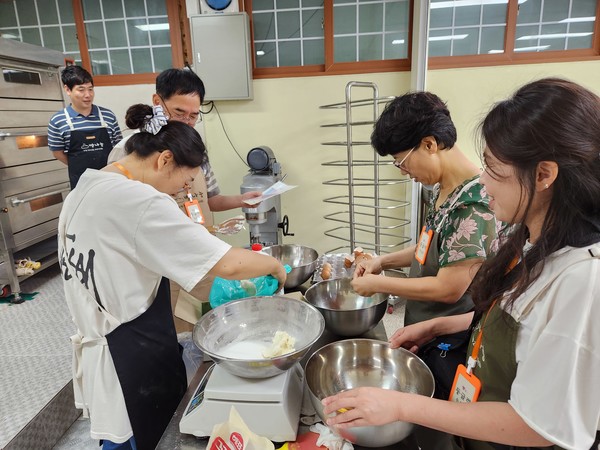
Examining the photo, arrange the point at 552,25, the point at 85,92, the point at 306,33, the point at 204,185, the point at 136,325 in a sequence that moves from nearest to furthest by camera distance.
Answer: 1. the point at 136,325
2. the point at 204,185
3. the point at 85,92
4. the point at 552,25
5. the point at 306,33

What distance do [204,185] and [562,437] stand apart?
1.89 m

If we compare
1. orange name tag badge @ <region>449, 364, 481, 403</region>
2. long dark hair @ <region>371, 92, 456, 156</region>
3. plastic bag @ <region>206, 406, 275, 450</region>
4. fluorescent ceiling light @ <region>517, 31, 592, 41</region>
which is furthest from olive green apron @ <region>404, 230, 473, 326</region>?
fluorescent ceiling light @ <region>517, 31, 592, 41</region>

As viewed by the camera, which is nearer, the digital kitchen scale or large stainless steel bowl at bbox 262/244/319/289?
Answer: the digital kitchen scale

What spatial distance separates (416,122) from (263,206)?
133cm

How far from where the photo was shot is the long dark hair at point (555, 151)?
61 centimetres

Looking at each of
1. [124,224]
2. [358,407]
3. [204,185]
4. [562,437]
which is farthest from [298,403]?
[204,185]

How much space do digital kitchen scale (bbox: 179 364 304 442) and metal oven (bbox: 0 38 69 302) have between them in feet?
8.90

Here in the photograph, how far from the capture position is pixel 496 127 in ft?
2.27

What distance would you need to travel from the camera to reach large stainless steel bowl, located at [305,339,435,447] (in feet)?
3.13

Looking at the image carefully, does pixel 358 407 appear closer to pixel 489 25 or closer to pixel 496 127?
pixel 496 127

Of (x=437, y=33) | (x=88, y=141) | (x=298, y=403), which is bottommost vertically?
(x=298, y=403)

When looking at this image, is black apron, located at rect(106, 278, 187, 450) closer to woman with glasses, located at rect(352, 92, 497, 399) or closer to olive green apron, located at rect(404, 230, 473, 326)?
woman with glasses, located at rect(352, 92, 497, 399)

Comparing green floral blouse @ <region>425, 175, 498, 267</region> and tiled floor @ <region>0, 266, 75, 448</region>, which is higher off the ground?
green floral blouse @ <region>425, 175, 498, 267</region>

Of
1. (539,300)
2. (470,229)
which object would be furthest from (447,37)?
(539,300)
